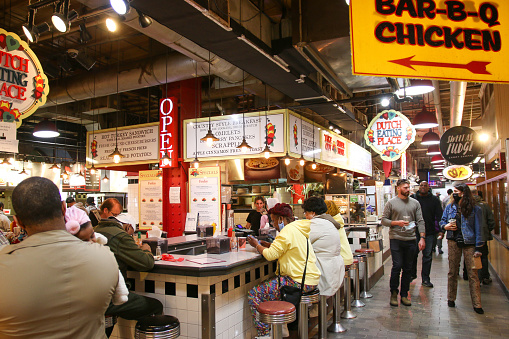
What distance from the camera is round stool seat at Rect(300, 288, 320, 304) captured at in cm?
423

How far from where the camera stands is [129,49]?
9.89 metres

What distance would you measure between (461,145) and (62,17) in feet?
28.1

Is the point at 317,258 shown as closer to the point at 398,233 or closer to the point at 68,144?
the point at 398,233

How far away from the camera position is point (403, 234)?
635cm

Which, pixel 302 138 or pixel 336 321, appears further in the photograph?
pixel 302 138

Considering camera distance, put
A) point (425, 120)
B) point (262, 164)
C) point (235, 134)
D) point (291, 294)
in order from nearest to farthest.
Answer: point (291, 294) < point (235, 134) < point (425, 120) < point (262, 164)

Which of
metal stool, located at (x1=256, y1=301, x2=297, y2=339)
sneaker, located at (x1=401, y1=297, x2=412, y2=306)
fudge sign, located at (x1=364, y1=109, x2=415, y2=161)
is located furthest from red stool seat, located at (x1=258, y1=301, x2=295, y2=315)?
fudge sign, located at (x1=364, y1=109, x2=415, y2=161)

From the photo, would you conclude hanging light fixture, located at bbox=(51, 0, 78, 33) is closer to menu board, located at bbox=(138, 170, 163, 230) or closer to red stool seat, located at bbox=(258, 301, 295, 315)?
red stool seat, located at bbox=(258, 301, 295, 315)

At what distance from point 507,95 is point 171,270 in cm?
732

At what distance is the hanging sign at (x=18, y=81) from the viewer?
4211 millimetres

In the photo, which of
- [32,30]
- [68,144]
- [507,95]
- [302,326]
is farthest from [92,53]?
[507,95]

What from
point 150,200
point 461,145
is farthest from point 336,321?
point 461,145

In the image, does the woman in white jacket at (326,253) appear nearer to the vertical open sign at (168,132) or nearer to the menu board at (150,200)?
the vertical open sign at (168,132)

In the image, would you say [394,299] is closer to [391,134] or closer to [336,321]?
[336,321]
